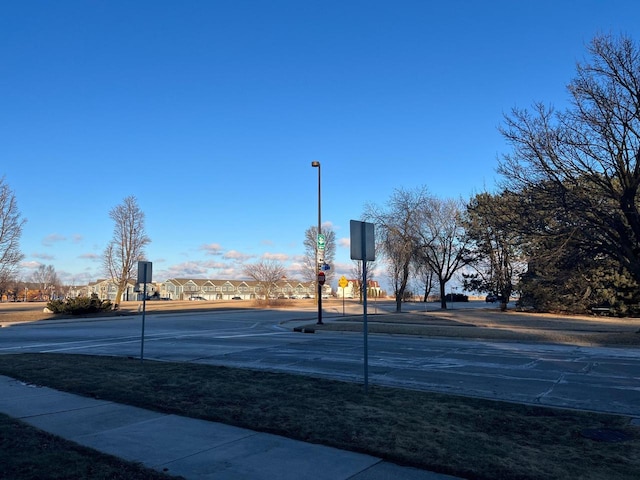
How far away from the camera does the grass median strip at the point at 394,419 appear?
16.3 feet

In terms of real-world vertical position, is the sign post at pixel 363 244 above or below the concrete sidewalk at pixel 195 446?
above

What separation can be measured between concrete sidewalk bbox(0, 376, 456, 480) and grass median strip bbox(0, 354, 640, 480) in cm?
27

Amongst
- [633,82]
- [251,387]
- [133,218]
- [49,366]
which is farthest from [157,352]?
[133,218]

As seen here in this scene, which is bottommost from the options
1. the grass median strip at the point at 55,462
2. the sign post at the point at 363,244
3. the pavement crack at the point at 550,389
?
the pavement crack at the point at 550,389

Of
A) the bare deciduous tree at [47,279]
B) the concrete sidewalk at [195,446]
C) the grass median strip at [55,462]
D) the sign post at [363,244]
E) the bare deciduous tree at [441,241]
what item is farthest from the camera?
the bare deciduous tree at [47,279]

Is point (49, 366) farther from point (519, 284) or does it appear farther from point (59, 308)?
point (519, 284)

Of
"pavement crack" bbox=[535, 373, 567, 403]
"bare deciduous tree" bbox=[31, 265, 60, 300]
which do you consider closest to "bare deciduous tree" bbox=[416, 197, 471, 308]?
"pavement crack" bbox=[535, 373, 567, 403]

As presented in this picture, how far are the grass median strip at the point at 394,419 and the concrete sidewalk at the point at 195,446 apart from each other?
0.27 m

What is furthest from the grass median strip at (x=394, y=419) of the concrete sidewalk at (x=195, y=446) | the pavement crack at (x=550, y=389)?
the pavement crack at (x=550, y=389)

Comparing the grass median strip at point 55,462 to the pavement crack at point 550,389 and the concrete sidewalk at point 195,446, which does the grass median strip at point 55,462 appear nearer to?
the concrete sidewalk at point 195,446

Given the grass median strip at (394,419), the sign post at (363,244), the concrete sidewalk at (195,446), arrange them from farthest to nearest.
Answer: the sign post at (363,244) → the grass median strip at (394,419) → the concrete sidewalk at (195,446)

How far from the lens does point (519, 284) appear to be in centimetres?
4303

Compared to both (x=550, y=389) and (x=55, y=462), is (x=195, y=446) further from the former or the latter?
(x=550, y=389)

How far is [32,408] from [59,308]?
3474cm
